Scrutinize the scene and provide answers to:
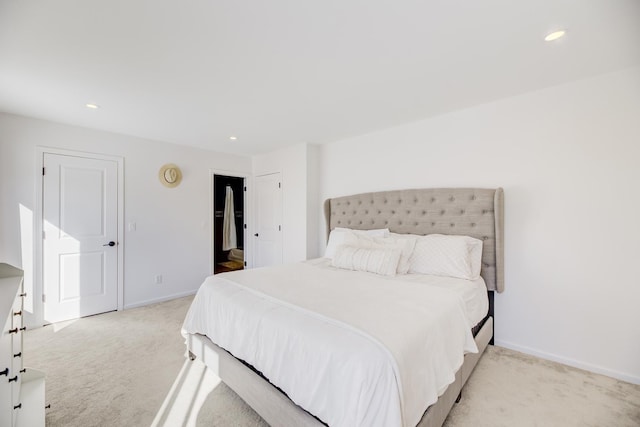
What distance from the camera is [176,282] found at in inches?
160

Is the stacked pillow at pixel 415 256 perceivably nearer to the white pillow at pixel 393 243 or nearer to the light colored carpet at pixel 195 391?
the white pillow at pixel 393 243

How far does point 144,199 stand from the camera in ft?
12.3

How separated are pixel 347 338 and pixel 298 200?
299cm

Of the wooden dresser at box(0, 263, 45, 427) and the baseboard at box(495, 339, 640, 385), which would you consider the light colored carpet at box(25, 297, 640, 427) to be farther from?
the wooden dresser at box(0, 263, 45, 427)

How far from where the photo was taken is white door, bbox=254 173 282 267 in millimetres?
4477

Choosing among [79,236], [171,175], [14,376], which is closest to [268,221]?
[171,175]

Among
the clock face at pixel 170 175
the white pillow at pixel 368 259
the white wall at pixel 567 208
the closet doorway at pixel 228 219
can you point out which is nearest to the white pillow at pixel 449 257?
the white pillow at pixel 368 259

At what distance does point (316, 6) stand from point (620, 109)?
2.42 m

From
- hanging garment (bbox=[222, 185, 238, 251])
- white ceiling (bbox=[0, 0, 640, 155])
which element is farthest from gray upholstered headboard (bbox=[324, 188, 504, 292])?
hanging garment (bbox=[222, 185, 238, 251])

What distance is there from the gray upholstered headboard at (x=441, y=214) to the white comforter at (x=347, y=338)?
692 millimetres

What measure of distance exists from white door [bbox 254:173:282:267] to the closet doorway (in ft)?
4.21

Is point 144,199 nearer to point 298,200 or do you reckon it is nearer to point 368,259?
point 298,200

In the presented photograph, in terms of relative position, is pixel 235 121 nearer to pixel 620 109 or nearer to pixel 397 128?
pixel 397 128

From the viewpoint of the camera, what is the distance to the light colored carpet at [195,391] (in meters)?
1.68
